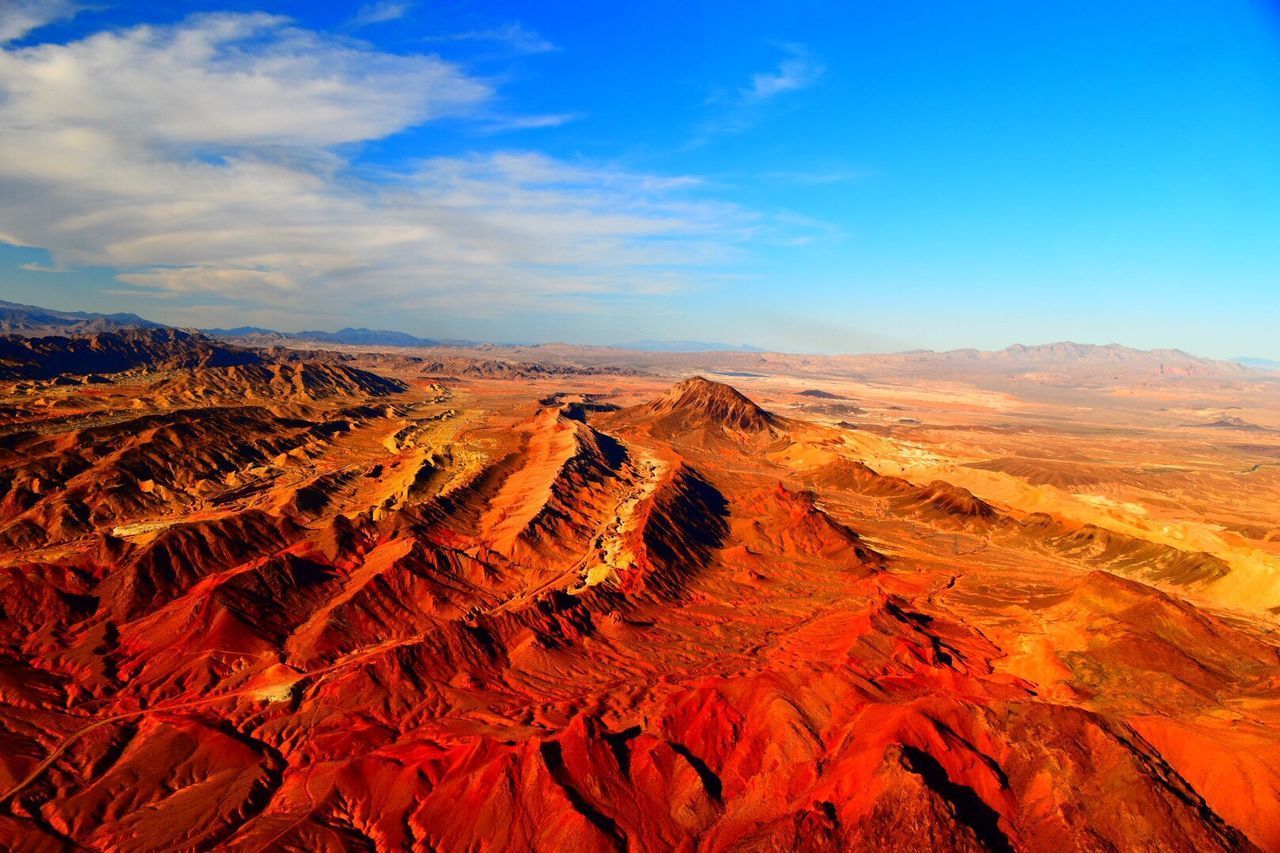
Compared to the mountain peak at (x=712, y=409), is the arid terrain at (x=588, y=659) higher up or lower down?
lower down

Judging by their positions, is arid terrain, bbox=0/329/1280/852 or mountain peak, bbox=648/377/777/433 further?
mountain peak, bbox=648/377/777/433

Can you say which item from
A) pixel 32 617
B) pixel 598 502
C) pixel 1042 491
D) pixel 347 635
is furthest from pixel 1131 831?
pixel 1042 491

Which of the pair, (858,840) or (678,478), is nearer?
(858,840)

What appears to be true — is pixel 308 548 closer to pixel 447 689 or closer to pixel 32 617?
pixel 32 617

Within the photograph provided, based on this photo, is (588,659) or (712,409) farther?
(712,409)

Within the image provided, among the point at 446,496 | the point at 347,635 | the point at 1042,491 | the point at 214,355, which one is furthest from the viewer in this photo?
the point at 214,355

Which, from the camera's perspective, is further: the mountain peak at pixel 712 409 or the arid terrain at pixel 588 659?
the mountain peak at pixel 712 409

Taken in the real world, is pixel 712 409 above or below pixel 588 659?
above

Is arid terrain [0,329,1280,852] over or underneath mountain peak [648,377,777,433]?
underneath
